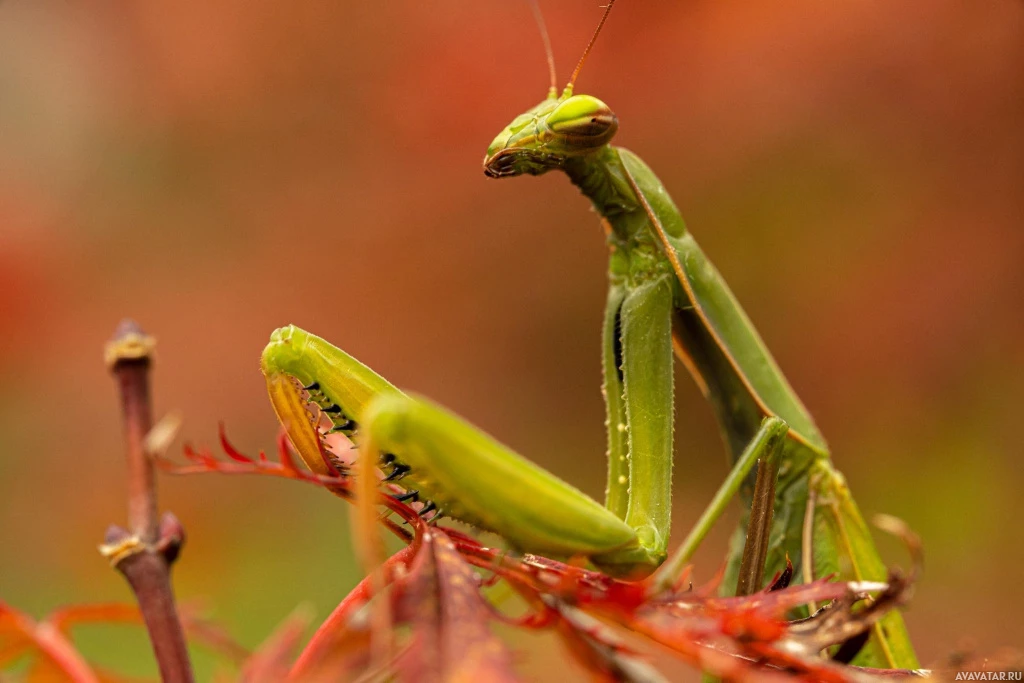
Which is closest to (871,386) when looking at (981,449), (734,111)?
(981,449)

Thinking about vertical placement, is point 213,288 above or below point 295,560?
above

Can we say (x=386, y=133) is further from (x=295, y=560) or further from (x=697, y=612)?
(x=697, y=612)

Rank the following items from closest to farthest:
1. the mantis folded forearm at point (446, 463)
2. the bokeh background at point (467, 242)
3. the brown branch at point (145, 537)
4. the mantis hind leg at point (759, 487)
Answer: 1. the brown branch at point (145, 537)
2. the mantis folded forearm at point (446, 463)
3. the mantis hind leg at point (759, 487)
4. the bokeh background at point (467, 242)

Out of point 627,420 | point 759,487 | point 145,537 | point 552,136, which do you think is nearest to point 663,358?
point 627,420

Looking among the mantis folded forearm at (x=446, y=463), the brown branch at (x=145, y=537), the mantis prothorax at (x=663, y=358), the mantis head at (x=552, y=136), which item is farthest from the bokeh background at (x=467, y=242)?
the brown branch at (x=145, y=537)

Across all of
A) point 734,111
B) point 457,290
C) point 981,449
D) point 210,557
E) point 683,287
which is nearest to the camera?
point 683,287

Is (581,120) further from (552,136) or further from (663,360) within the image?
(663,360)

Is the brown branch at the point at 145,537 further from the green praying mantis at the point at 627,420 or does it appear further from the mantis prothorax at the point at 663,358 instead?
the mantis prothorax at the point at 663,358

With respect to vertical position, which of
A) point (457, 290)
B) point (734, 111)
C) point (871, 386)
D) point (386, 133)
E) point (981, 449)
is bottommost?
point (981, 449)
